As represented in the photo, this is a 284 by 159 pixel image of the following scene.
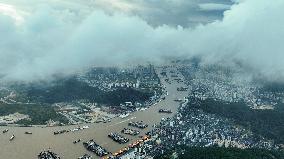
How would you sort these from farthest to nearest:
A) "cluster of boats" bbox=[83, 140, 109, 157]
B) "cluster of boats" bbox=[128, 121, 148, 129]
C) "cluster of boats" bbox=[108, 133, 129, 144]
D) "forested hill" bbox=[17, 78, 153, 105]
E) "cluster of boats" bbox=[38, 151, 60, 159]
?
"forested hill" bbox=[17, 78, 153, 105] < "cluster of boats" bbox=[128, 121, 148, 129] < "cluster of boats" bbox=[108, 133, 129, 144] < "cluster of boats" bbox=[83, 140, 109, 157] < "cluster of boats" bbox=[38, 151, 60, 159]

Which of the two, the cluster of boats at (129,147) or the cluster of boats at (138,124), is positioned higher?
the cluster of boats at (138,124)

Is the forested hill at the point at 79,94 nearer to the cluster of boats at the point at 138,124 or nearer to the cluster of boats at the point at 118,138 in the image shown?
the cluster of boats at the point at 138,124

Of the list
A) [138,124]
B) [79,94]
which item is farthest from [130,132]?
[79,94]

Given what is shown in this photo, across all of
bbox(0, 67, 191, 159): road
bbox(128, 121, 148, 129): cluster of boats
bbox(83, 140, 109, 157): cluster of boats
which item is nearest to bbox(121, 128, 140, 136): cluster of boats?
bbox(0, 67, 191, 159): road

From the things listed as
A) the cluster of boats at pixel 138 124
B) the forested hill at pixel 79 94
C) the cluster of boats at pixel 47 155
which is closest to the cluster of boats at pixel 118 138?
the cluster of boats at pixel 138 124

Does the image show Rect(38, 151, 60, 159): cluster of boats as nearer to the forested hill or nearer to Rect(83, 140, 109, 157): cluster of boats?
Rect(83, 140, 109, 157): cluster of boats

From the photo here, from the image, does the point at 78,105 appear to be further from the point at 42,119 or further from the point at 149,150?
the point at 149,150
